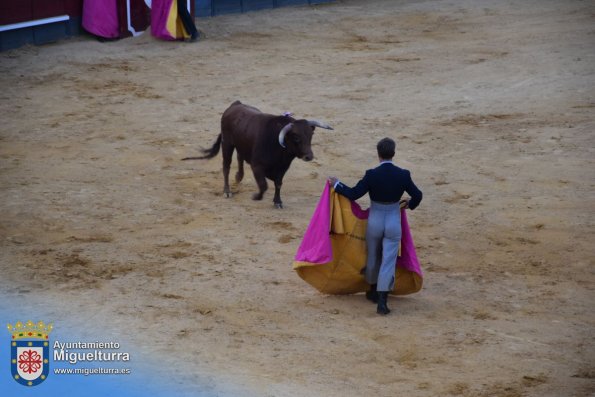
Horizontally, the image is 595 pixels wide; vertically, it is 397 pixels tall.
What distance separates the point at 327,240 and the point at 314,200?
8.31 feet

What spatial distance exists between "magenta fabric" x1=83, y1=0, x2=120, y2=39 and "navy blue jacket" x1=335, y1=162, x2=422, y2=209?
9.49 meters

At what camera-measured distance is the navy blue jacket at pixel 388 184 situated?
6828 mm

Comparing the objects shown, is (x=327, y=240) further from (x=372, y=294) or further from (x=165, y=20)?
(x=165, y=20)

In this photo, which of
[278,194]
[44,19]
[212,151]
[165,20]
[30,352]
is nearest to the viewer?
[30,352]

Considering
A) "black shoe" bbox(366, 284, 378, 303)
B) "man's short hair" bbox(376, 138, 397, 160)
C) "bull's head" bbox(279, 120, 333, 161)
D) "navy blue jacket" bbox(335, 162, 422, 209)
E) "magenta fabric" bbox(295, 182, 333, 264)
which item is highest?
"man's short hair" bbox(376, 138, 397, 160)

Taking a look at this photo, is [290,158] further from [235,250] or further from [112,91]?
[112,91]

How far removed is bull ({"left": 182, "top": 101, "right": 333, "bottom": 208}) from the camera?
9.02 meters

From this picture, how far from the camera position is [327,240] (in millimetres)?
7152

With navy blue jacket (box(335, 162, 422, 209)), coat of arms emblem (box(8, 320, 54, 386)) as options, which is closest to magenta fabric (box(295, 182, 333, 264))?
navy blue jacket (box(335, 162, 422, 209))

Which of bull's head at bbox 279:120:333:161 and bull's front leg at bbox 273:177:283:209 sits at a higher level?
bull's head at bbox 279:120:333:161

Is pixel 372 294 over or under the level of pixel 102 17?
under

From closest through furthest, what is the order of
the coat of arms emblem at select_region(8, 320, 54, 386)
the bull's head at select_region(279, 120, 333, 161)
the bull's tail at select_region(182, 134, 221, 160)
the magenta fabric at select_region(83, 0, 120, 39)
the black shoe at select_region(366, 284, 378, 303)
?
1. the coat of arms emblem at select_region(8, 320, 54, 386)
2. the black shoe at select_region(366, 284, 378, 303)
3. the bull's head at select_region(279, 120, 333, 161)
4. the bull's tail at select_region(182, 134, 221, 160)
5. the magenta fabric at select_region(83, 0, 120, 39)

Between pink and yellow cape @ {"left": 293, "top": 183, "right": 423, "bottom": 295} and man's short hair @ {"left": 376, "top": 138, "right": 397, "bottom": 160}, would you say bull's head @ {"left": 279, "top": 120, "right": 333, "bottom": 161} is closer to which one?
pink and yellow cape @ {"left": 293, "top": 183, "right": 423, "bottom": 295}

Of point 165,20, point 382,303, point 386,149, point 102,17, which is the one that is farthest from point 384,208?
point 102,17
